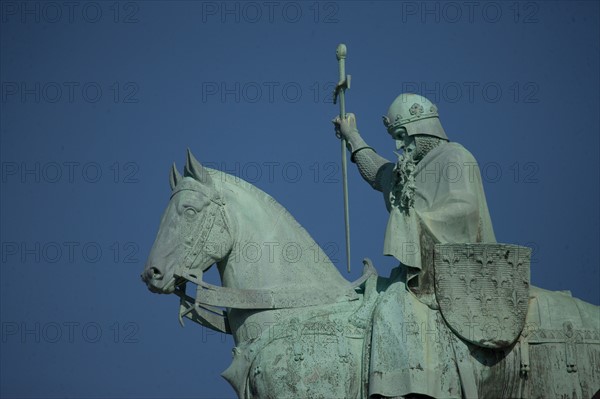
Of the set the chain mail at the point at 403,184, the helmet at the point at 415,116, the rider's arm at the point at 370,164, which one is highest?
the helmet at the point at 415,116

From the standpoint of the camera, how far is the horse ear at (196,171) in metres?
10.9

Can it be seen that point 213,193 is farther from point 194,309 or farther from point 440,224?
point 440,224

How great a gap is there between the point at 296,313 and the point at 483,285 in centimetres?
159

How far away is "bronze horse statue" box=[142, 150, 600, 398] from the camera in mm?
10359

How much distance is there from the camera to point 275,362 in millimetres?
10320

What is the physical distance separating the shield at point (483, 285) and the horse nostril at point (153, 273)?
2.34m

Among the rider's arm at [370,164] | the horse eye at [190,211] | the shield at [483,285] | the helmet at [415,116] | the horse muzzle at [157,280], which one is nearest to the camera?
the shield at [483,285]

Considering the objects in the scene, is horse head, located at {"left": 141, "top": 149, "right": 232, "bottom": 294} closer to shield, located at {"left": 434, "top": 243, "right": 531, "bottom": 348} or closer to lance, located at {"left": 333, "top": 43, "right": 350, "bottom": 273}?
lance, located at {"left": 333, "top": 43, "right": 350, "bottom": 273}

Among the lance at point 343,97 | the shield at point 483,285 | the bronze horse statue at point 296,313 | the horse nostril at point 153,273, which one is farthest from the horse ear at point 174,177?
the shield at point 483,285

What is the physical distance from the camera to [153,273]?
35.1 ft

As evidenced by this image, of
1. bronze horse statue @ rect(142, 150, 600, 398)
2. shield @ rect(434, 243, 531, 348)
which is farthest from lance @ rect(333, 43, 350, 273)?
shield @ rect(434, 243, 531, 348)

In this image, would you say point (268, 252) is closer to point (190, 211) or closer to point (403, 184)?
point (190, 211)

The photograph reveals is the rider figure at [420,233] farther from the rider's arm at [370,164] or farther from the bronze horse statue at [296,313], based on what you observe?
the rider's arm at [370,164]

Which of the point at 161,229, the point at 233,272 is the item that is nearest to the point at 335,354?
the point at 233,272
